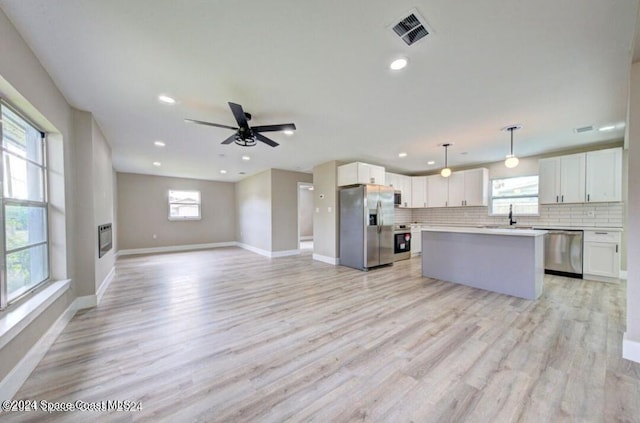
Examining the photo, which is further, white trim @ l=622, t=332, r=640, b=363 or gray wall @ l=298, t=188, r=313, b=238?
gray wall @ l=298, t=188, r=313, b=238

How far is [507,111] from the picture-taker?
3.00 meters

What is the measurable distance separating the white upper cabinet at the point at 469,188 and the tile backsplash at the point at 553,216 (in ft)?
1.14

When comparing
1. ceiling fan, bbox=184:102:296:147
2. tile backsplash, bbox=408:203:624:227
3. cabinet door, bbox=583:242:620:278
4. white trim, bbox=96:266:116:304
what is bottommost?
white trim, bbox=96:266:116:304

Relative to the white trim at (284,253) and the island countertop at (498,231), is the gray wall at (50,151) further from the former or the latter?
the island countertop at (498,231)

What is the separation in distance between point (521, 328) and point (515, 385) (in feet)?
3.65

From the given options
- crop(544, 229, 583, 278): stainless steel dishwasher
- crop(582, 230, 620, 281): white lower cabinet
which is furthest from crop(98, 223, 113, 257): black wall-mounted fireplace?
crop(582, 230, 620, 281): white lower cabinet

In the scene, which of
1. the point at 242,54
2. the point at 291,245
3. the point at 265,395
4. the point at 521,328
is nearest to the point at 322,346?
the point at 265,395

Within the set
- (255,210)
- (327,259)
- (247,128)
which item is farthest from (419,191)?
(247,128)

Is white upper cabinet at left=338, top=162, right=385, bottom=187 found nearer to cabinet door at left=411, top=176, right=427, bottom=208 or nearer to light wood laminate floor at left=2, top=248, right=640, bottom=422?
cabinet door at left=411, top=176, right=427, bottom=208

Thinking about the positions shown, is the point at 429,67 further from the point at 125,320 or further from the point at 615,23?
the point at 125,320

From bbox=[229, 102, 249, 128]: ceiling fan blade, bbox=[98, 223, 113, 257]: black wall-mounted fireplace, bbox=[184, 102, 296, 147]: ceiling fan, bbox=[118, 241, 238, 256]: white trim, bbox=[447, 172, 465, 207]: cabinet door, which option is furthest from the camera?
bbox=[118, 241, 238, 256]: white trim

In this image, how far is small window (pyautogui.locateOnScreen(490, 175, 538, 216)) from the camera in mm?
5289

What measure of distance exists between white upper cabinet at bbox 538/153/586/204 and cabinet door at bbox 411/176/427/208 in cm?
252

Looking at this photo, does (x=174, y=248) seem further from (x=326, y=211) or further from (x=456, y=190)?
(x=456, y=190)
